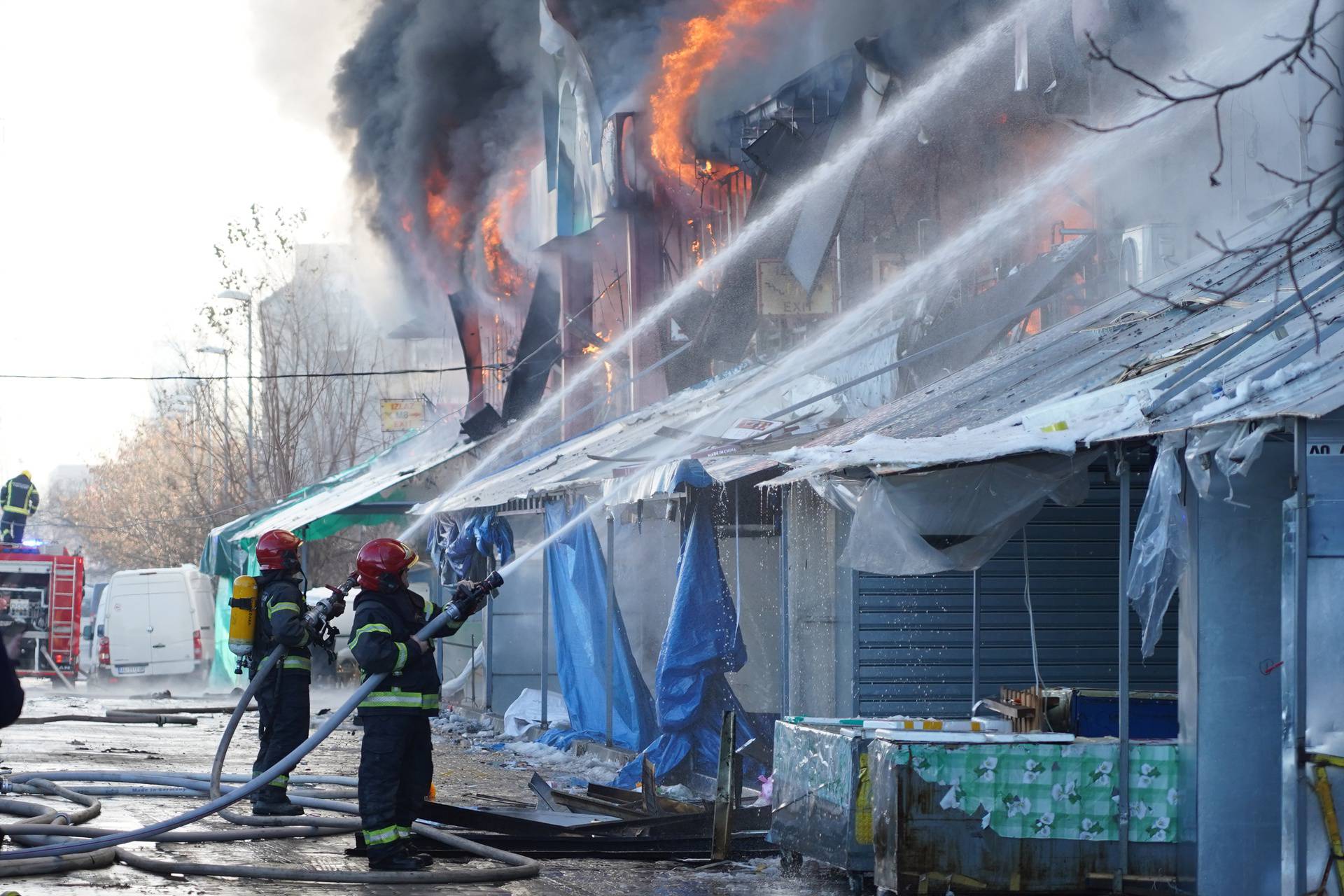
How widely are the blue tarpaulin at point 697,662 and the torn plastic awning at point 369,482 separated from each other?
10369mm

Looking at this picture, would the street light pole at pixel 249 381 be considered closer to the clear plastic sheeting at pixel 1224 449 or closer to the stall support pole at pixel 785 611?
the stall support pole at pixel 785 611

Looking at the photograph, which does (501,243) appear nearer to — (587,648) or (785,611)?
(587,648)

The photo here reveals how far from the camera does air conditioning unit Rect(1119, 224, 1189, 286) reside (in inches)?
596

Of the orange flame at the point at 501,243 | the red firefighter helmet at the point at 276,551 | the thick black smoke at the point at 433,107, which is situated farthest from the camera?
the thick black smoke at the point at 433,107

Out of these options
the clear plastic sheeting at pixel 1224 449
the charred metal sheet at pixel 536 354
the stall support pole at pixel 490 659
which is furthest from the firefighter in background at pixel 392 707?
the charred metal sheet at pixel 536 354

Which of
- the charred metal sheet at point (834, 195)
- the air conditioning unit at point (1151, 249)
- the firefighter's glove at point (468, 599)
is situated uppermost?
the charred metal sheet at point (834, 195)

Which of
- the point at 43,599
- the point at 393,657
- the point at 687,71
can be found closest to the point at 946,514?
the point at 393,657

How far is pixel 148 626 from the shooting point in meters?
27.7

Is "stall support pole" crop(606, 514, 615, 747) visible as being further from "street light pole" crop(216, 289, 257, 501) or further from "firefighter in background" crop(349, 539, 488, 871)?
"street light pole" crop(216, 289, 257, 501)

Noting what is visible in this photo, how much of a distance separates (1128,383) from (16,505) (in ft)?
80.7

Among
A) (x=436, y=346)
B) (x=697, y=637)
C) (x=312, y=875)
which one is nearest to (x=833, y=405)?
(x=697, y=637)

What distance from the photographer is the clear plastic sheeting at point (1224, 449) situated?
6910mm

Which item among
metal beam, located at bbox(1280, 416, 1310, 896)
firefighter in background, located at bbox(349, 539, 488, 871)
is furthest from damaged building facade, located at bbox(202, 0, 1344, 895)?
firefighter in background, located at bbox(349, 539, 488, 871)

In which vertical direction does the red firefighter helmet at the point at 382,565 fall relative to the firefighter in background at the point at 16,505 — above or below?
below
